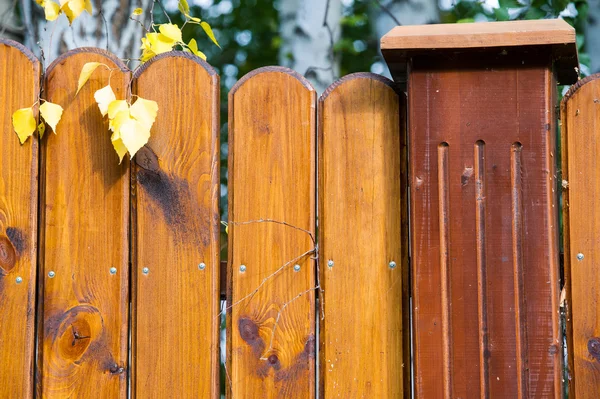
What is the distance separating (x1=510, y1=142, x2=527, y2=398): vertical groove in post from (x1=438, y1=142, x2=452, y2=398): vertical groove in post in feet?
0.48

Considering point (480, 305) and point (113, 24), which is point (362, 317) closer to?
point (480, 305)

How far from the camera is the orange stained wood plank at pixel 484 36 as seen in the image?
1545 millimetres

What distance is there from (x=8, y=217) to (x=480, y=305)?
1.18m

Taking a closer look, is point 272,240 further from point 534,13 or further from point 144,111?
point 534,13

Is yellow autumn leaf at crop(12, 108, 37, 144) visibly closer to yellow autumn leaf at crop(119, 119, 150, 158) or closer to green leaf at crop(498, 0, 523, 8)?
yellow autumn leaf at crop(119, 119, 150, 158)

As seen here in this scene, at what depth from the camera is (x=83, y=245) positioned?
179cm

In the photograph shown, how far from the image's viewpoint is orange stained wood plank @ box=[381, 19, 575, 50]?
1545 mm

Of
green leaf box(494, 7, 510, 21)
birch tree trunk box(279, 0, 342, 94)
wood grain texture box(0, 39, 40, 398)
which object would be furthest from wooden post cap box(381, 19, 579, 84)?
birch tree trunk box(279, 0, 342, 94)

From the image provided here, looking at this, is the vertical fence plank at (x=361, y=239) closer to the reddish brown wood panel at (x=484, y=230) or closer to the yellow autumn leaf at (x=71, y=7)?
the reddish brown wood panel at (x=484, y=230)

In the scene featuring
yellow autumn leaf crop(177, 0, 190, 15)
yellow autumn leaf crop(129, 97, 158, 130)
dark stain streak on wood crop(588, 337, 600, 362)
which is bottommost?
dark stain streak on wood crop(588, 337, 600, 362)

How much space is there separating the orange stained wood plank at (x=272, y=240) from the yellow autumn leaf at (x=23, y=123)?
523 millimetres

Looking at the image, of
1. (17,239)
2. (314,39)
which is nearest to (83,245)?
(17,239)

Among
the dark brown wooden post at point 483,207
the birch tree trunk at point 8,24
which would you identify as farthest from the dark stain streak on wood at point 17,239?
the birch tree trunk at point 8,24

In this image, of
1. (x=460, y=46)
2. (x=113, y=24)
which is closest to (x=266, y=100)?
(x=460, y=46)
